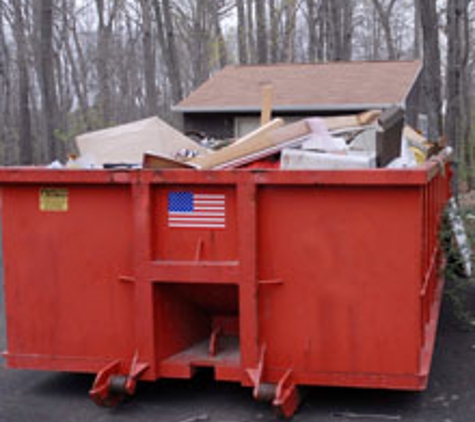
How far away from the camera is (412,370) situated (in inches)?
155

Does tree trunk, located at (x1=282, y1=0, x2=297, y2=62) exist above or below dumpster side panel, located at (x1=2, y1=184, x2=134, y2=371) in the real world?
above

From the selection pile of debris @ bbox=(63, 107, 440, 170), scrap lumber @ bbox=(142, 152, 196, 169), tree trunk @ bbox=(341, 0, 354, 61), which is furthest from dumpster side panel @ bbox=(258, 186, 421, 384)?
tree trunk @ bbox=(341, 0, 354, 61)

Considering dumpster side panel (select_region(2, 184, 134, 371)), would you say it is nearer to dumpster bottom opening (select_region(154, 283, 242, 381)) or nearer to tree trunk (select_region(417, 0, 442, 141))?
dumpster bottom opening (select_region(154, 283, 242, 381))

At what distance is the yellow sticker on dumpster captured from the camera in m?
4.29

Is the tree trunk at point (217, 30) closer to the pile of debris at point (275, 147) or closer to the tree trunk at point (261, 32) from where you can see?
the tree trunk at point (261, 32)

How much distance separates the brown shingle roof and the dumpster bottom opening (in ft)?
30.6

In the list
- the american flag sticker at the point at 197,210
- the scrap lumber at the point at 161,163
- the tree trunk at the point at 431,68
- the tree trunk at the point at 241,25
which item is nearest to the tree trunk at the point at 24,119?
the tree trunk at the point at 241,25

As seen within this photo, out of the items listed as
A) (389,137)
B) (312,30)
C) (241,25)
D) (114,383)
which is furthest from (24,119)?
(389,137)

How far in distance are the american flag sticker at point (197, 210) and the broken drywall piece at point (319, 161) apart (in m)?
0.42

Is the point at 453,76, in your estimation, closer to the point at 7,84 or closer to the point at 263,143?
the point at 263,143

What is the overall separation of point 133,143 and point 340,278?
191 centimetres

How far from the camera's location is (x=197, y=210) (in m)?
4.11

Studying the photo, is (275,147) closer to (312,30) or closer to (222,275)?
(222,275)

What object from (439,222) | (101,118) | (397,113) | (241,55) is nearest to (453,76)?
(439,222)
